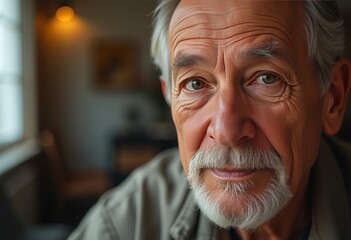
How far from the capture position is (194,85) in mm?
883

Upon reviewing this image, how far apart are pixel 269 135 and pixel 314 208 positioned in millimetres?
259

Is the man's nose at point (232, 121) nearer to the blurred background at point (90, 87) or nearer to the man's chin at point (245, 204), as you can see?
the man's chin at point (245, 204)

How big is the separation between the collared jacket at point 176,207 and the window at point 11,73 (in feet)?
9.86

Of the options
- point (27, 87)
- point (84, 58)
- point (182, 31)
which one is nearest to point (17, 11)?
point (27, 87)

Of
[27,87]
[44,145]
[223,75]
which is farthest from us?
[27,87]

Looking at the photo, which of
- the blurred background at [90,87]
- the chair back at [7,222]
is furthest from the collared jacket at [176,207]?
the blurred background at [90,87]

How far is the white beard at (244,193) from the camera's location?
2.63 ft

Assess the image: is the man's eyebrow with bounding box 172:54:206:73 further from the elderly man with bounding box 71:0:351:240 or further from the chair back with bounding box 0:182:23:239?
the chair back with bounding box 0:182:23:239

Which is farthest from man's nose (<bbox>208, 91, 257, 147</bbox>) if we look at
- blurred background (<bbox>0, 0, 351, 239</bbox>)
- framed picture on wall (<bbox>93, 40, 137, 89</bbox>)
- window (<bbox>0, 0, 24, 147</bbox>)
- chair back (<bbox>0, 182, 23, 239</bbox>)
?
framed picture on wall (<bbox>93, 40, 137, 89</bbox>)

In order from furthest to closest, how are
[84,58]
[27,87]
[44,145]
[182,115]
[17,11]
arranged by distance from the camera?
1. [84,58]
2. [27,87]
3. [17,11]
4. [44,145]
5. [182,115]

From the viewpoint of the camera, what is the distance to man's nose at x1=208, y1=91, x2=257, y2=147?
0.78 metres

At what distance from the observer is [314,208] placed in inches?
37.6

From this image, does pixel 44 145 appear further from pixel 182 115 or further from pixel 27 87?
pixel 182 115

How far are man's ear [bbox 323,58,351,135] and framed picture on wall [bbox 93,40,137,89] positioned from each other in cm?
504
